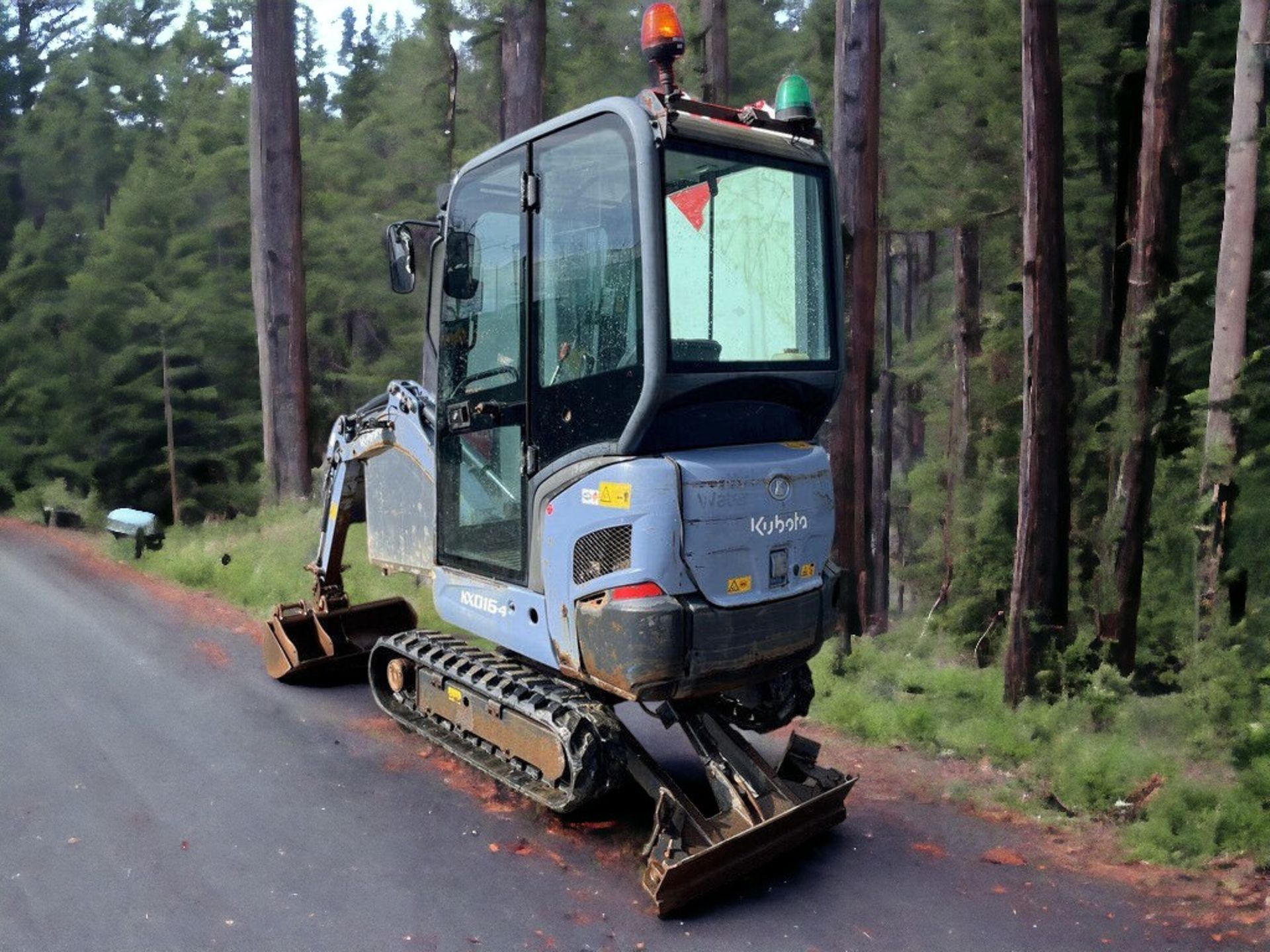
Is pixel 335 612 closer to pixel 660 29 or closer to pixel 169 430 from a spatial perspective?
pixel 660 29

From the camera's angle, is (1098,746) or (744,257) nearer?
(744,257)

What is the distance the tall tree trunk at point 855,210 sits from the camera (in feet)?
36.7

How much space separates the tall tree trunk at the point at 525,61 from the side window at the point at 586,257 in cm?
855

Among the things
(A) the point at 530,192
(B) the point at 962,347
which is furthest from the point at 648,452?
(B) the point at 962,347

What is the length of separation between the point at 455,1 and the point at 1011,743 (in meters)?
20.9

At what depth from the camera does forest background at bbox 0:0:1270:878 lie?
7.16 meters

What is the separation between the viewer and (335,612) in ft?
25.7

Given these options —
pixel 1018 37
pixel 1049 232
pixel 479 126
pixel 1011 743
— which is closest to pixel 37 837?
pixel 1011 743

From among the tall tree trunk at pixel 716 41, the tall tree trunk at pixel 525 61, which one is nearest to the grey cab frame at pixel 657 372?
the tall tree trunk at pixel 525 61

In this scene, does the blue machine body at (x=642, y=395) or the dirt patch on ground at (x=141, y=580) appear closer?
the blue machine body at (x=642, y=395)

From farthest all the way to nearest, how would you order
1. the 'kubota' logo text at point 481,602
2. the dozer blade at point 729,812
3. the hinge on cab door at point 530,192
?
the 'kubota' logo text at point 481,602 → the hinge on cab door at point 530,192 → the dozer blade at point 729,812

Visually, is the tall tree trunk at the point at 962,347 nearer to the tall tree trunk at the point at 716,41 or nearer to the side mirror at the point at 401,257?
the tall tree trunk at the point at 716,41

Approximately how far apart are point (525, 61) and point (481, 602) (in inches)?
381

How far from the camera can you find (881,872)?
5.03 metres
